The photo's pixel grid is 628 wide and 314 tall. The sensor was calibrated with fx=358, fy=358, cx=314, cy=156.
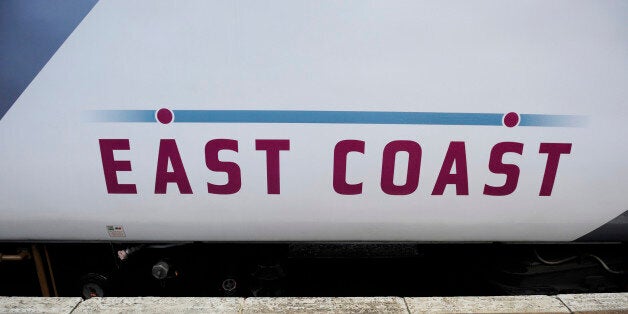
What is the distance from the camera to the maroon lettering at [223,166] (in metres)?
1.55

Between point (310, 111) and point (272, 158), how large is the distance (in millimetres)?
267

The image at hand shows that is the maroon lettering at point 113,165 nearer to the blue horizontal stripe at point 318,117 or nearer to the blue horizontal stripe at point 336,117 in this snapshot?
the blue horizontal stripe at point 318,117

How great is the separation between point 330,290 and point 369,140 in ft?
4.42

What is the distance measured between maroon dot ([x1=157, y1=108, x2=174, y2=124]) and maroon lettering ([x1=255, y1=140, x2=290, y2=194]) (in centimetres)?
38

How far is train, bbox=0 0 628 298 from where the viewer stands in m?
1.47

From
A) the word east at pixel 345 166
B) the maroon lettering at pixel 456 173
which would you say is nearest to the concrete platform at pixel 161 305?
the word east at pixel 345 166

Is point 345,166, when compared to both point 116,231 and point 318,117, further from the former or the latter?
point 116,231

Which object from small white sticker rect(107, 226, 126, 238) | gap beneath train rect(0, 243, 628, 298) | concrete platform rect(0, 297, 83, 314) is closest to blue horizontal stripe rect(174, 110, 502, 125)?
small white sticker rect(107, 226, 126, 238)

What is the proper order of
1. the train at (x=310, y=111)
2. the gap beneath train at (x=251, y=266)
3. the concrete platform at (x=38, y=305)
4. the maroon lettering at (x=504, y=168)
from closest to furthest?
the train at (x=310, y=111), the maroon lettering at (x=504, y=168), the concrete platform at (x=38, y=305), the gap beneath train at (x=251, y=266)

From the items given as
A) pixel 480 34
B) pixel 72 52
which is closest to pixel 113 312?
pixel 72 52

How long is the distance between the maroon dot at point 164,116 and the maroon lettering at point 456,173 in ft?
3.95

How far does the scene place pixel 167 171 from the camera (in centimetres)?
159

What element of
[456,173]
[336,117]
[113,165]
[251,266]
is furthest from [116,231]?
[456,173]

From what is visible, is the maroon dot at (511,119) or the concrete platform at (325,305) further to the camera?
the concrete platform at (325,305)
